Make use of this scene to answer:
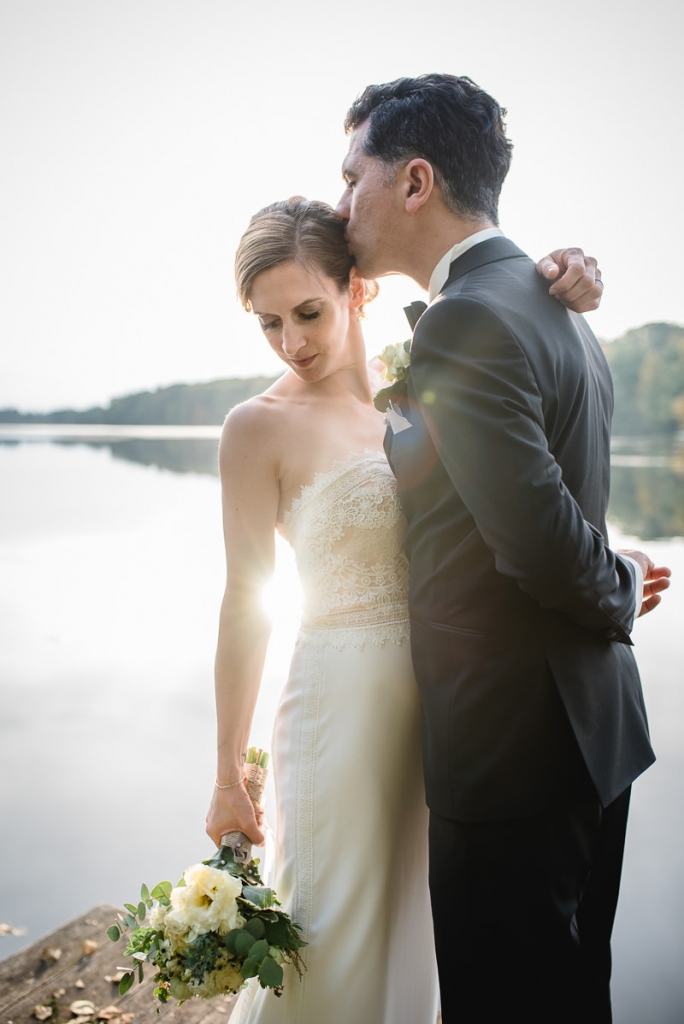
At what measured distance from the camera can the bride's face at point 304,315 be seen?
83.0 inches

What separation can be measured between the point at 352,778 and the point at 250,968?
507 millimetres

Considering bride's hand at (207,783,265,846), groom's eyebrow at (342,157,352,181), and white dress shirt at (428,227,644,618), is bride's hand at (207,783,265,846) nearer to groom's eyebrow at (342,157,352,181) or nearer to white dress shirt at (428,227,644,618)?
white dress shirt at (428,227,644,618)

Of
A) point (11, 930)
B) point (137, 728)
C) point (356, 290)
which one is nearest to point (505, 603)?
point (356, 290)

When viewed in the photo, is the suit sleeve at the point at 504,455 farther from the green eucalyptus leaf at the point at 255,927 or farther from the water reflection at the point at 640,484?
the water reflection at the point at 640,484

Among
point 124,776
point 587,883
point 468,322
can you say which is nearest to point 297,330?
point 468,322

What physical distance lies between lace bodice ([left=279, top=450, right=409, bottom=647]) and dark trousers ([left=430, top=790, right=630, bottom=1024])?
1.93 ft

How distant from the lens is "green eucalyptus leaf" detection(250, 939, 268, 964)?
1663 millimetres

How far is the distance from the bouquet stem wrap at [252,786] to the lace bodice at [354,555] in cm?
42

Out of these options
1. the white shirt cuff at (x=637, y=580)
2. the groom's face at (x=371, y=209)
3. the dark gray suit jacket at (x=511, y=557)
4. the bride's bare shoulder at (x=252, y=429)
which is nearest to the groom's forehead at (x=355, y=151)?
the groom's face at (x=371, y=209)

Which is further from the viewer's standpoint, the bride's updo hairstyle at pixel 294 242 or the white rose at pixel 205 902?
the bride's updo hairstyle at pixel 294 242

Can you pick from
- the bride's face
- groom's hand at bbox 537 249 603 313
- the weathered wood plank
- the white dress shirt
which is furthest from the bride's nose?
the weathered wood plank

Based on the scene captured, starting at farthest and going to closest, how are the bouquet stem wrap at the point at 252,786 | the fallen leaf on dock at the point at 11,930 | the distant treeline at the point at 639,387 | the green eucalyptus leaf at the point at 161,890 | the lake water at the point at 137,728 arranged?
the distant treeline at the point at 639,387
the lake water at the point at 137,728
the fallen leaf on dock at the point at 11,930
the bouquet stem wrap at the point at 252,786
the green eucalyptus leaf at the point at 161,890

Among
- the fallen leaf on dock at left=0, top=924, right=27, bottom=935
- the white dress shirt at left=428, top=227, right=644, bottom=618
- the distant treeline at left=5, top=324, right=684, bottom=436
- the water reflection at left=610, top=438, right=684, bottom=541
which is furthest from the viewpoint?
the distant treeline at left=5, top=324, right=684, bottom=436

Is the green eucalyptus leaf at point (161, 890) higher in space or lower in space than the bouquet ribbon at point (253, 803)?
lower
